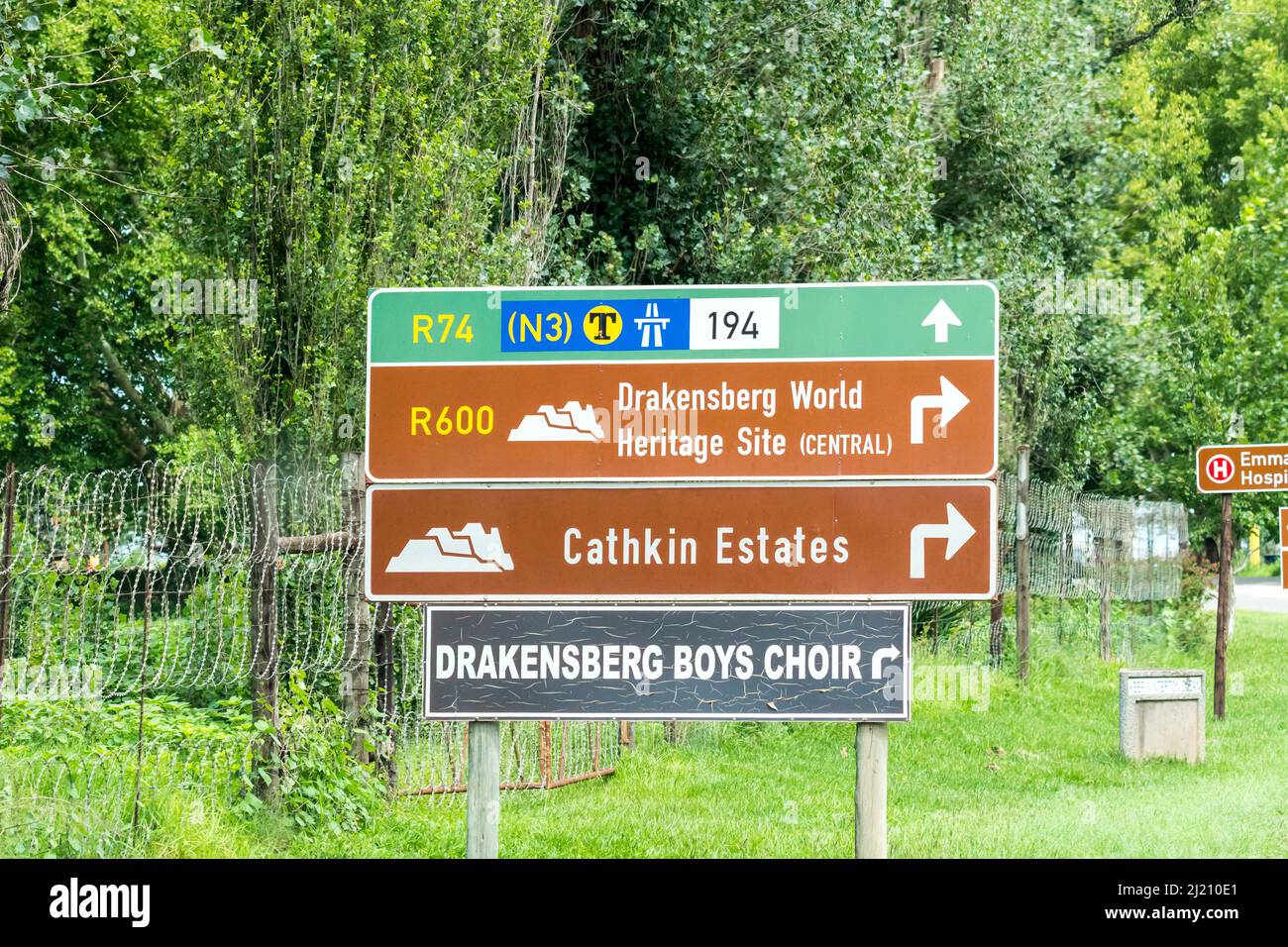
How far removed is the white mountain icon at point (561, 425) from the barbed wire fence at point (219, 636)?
192 centimetres

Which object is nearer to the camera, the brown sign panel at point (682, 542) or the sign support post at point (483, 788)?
the brown sign panel at point (682, 542)

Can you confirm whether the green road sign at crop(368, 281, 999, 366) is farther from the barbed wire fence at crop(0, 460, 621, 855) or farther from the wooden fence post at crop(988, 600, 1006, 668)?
the wooden fence post at crop(988, 600, 1006, 668)

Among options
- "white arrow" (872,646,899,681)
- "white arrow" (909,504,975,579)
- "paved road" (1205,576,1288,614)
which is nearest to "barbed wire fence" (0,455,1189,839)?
"white arrow" (872,646,899,681)

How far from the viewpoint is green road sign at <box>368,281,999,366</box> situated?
5352 mm

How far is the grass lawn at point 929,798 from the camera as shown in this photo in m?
7.89

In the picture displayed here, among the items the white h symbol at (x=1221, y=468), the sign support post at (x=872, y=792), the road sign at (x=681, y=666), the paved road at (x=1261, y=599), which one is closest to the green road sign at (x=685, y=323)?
the road sign at (x=681, y=666)

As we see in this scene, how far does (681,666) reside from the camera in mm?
5375

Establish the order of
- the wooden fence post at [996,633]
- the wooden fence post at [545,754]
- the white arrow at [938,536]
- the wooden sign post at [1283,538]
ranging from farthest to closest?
the wooden fence post at [996,633]
the wooden sign post at [1283,538]
the wooden fence post at [545,754]
the white arrow at [938,536]

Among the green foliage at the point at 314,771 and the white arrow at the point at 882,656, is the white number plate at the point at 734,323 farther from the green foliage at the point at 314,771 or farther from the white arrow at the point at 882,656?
the green foliage at the point at 314,771

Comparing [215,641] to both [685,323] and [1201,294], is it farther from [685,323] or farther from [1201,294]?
[1201,294]

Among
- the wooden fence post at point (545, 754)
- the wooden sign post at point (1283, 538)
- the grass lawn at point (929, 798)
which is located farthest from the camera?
the wooden sign post at point (1283, 538)

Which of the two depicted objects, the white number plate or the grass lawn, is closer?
the white number plate

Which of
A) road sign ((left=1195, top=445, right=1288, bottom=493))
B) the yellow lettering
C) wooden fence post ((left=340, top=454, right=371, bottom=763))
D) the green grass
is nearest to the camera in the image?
the yellow lettering

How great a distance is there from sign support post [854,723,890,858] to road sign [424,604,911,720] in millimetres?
108
